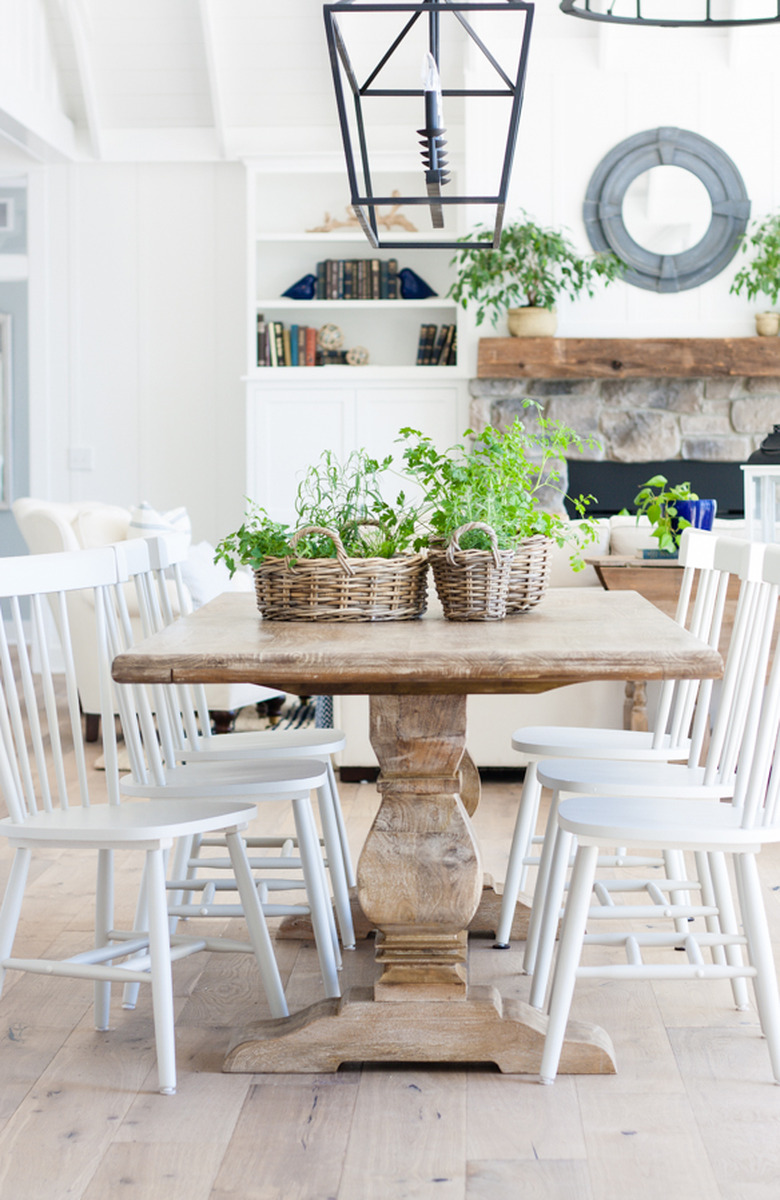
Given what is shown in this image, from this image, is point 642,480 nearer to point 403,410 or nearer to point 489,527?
point 403,410

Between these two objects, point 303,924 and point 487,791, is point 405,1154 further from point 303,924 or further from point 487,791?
point 487,791

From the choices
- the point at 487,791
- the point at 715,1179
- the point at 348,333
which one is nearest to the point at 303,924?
the point at 715,1179

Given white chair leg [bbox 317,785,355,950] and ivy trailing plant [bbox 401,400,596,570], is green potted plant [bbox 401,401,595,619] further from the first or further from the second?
white chair leg [bbox 317,785,355,950]

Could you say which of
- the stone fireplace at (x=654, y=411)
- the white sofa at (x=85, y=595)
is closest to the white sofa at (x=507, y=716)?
the white sofa at (x=85, y=595)

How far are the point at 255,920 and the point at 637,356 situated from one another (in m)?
4.96

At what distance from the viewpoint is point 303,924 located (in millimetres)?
2611

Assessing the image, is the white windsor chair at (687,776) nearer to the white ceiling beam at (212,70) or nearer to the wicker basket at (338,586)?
the wicker basket at (338,586)

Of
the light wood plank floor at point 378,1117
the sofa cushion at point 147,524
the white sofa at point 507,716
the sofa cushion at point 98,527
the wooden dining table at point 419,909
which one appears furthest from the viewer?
the sofa cushion at point 98,527

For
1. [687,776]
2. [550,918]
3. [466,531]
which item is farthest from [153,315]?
[550,918]

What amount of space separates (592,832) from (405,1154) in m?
0.52

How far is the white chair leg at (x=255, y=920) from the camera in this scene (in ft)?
6.50

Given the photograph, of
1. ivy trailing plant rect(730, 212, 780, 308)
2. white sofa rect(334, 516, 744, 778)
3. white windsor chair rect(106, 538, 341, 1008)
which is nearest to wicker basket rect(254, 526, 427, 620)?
white windsor chair rect(106, 538, 341, 1008)

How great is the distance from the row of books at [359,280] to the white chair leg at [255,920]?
5208 millimetres

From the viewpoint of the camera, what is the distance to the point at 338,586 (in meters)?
1.99
